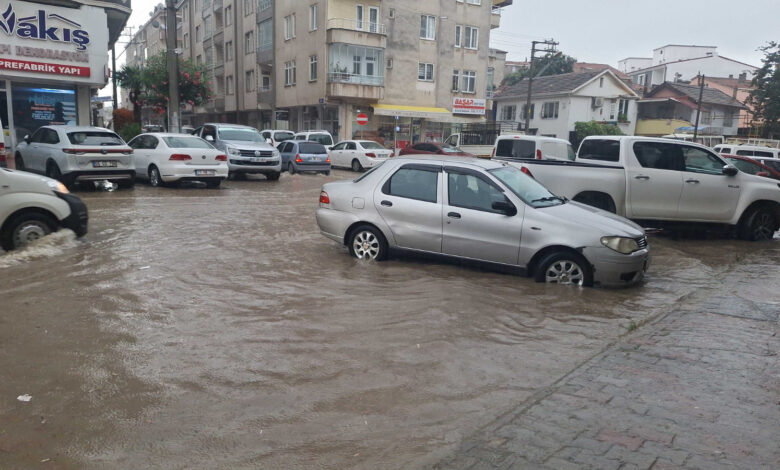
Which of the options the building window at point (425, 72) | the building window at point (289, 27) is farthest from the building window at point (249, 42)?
the building window at point (425, 72)

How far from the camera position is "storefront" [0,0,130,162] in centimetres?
2042

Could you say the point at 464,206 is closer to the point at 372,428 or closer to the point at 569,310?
the point at 569,310

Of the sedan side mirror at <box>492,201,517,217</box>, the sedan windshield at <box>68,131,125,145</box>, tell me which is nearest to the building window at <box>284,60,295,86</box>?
the sedan windshield at <box>68,131,125,145</box>

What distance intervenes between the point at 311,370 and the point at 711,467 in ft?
9.40

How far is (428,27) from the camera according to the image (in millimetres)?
43062

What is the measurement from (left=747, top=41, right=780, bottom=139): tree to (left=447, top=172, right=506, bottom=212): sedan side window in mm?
50252

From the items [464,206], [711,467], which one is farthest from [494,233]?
[711,467]

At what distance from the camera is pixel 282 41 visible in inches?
1737

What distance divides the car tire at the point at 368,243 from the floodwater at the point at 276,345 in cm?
26

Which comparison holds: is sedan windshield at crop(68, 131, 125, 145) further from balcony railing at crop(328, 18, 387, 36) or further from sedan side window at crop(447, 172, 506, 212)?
balcony railing at crop(328, 18, 387, 36)

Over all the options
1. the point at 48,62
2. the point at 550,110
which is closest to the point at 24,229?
the point at 48,62

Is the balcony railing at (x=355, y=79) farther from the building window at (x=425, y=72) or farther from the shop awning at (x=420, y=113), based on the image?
the building window at (x=425, y=72)

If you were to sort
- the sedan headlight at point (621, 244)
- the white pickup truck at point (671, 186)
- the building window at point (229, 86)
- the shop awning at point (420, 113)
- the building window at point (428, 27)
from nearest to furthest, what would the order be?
A: 1. the sedan headlight at point (621, 244)
2. the white pickup truck at point (671, 186)
3. the shop awning at point (420, 113)
4. the building window at point (428, 27)
5. the building window at point (229, 86)

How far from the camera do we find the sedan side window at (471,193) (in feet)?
25.2
